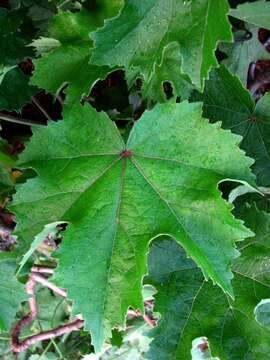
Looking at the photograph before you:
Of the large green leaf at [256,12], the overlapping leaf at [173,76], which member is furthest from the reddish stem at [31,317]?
the large green leaf at [256,12]

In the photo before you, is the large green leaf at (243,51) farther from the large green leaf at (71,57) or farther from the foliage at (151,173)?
the large green leaf at (71,57)

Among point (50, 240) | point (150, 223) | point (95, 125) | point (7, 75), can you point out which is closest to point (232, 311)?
point (150, 223)

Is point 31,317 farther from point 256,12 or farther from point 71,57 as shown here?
point 256,12

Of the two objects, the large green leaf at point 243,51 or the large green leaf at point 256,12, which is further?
the large green leaf at point 243,51

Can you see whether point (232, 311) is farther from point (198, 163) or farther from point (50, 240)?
point (50, 240)

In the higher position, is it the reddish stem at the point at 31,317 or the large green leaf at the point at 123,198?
the large green leaf at the point at 123,198

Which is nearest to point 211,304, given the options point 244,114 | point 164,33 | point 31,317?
point 244,114
